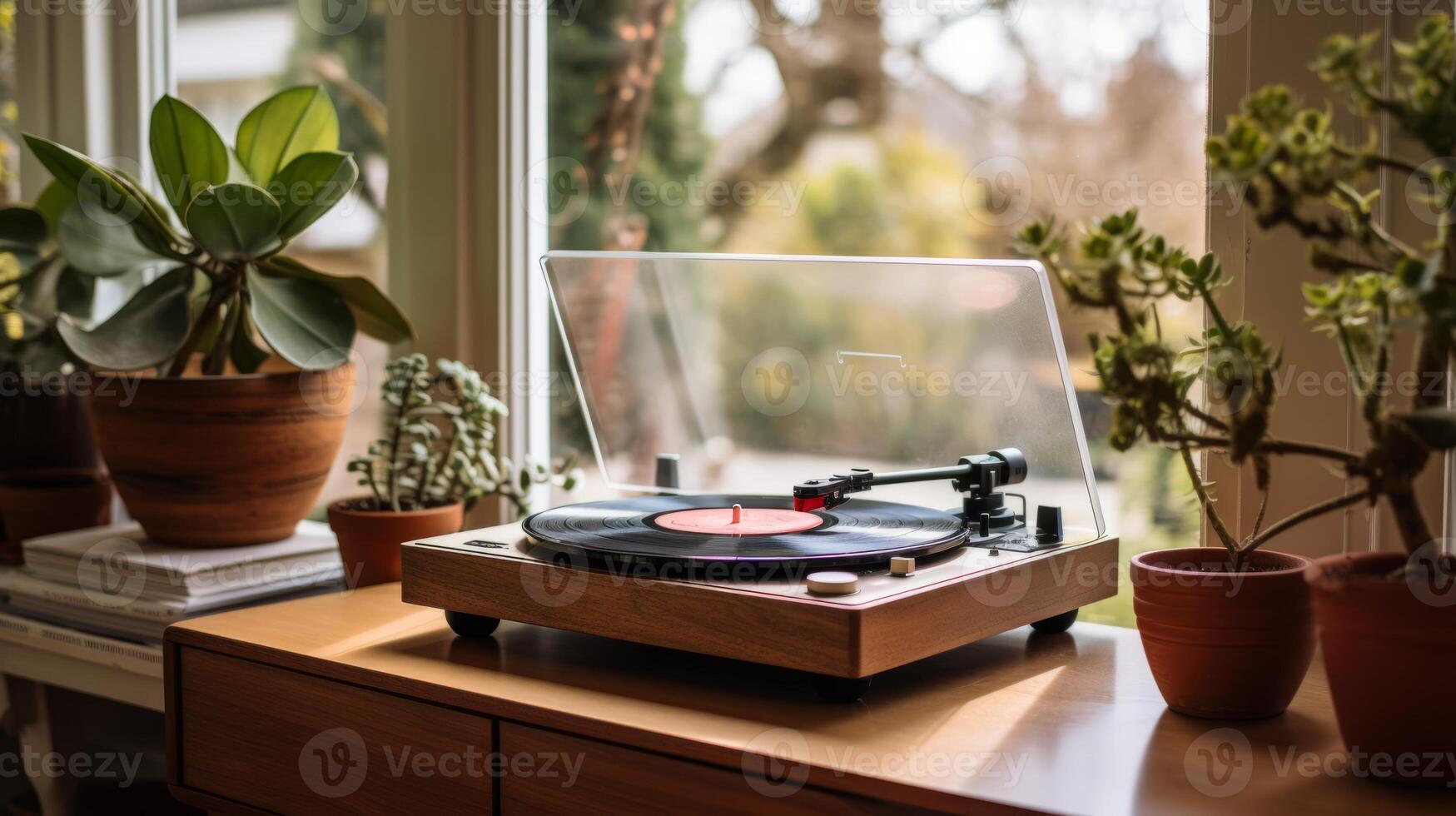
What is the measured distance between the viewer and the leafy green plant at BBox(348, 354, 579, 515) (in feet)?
4.79

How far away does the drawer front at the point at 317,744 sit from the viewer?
99cm

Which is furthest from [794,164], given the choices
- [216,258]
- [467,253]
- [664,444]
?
[216,258]

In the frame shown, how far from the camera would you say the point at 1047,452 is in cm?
120

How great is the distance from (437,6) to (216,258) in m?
0.48

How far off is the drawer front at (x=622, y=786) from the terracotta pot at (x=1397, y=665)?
31 cm

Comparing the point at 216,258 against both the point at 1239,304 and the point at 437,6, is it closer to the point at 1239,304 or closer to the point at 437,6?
the point at 437,6
